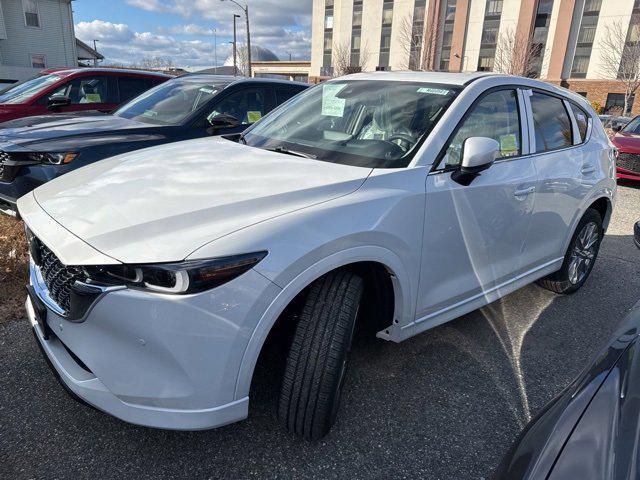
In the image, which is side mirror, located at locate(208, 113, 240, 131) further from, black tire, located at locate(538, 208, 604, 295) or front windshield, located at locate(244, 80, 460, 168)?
black tire, located at locate(538, 208, 604, 295)

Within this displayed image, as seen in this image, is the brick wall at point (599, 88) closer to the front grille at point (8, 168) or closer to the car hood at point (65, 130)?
the car hood at point (65, 130)

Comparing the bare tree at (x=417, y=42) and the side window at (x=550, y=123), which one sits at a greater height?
the bare tree at (x=417, y=42)

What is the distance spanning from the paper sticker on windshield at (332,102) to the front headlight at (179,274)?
165cm

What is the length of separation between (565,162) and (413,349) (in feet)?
5.83

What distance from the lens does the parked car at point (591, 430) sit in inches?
40.0

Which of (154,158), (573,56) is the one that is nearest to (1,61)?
(154,158)

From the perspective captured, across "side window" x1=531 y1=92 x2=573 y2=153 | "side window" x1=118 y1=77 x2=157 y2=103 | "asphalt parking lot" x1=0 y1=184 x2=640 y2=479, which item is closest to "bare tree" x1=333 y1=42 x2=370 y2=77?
"side window" x1=118 y1=77 x2=157 y2=103

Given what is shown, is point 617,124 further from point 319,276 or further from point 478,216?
point 319,276

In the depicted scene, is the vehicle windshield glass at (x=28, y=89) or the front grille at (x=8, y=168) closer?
the front grille at (x=8, y=168)

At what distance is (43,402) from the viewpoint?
2.45m

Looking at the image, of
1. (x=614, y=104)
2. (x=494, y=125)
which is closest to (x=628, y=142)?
(x=494, y=125)

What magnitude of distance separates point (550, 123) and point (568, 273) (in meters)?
1.28

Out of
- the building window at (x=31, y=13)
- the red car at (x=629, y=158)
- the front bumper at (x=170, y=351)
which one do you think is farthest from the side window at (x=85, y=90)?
the building window at (x=31, y=13)

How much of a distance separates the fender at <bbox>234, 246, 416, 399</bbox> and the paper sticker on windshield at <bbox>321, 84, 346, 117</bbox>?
1252 millimetres
